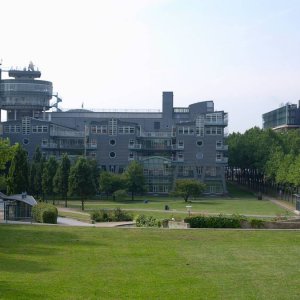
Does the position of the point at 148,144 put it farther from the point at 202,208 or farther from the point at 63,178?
the point at 202,208

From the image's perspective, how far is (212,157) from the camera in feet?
301

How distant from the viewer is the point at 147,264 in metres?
20.4

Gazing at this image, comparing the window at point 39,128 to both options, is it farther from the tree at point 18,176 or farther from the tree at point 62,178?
the tree at point 18,176

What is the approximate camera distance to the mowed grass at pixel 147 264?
15.8 m

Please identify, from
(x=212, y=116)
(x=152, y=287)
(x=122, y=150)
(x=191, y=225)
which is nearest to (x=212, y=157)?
(x=212, y=116)

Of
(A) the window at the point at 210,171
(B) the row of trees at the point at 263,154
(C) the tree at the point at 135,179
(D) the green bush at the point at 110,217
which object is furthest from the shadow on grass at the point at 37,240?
(A) the window at the point at 210,171

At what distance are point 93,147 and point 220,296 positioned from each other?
7817cm

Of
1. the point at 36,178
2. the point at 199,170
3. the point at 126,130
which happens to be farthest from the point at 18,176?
the point at 199,170

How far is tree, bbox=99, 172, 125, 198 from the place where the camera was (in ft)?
256

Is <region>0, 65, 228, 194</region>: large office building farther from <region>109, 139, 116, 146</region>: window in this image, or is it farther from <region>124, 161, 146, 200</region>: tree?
<region>124, 161, 146, 200</region>: tree

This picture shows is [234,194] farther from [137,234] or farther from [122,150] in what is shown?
[137,234]

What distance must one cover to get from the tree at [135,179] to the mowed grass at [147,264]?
158 ft

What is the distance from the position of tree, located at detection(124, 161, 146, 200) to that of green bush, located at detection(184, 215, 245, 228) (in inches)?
1818

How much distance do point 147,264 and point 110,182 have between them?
58211 millimetres
